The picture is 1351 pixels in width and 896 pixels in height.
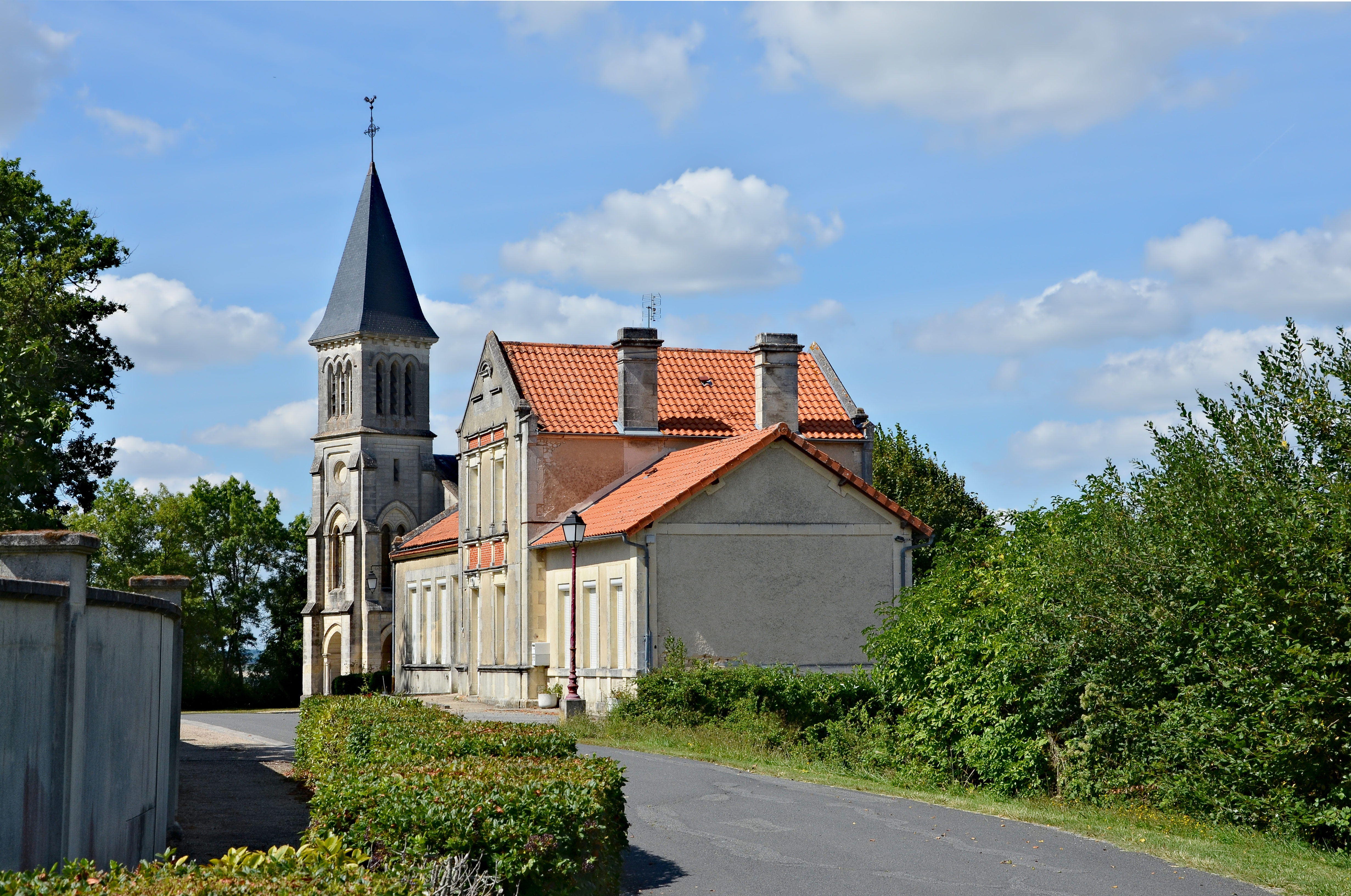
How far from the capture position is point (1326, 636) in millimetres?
11445

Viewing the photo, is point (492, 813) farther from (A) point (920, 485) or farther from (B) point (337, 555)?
(B) point (337, 555)

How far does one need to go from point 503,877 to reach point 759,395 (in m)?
28.2

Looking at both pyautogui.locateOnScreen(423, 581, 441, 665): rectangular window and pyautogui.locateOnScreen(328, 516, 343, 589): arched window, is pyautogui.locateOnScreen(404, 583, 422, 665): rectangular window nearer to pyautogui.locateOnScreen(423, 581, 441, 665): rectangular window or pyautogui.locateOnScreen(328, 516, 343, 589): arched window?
pyautogui.locateOnScreen(423, 581, 441, 665): rectangular window

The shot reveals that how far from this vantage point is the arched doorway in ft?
210

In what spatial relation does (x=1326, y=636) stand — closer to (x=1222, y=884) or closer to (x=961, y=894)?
(x=1222, y=884)

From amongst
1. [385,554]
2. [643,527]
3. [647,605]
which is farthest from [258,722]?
[385,554]

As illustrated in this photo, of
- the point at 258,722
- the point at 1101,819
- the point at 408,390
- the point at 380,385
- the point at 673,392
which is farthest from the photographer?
the point at 408,390

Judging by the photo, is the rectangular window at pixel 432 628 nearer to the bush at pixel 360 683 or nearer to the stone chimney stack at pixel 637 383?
the bush at pixel 360 683

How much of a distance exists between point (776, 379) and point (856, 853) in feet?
81.4

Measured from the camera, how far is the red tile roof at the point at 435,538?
43.9 m

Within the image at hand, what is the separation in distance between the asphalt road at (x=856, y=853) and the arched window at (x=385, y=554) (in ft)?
168

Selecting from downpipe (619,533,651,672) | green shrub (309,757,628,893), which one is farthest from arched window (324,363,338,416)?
green shrub (309,757,628,893)

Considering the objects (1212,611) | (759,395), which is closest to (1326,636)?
(1212,611)

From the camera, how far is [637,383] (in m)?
34.6
